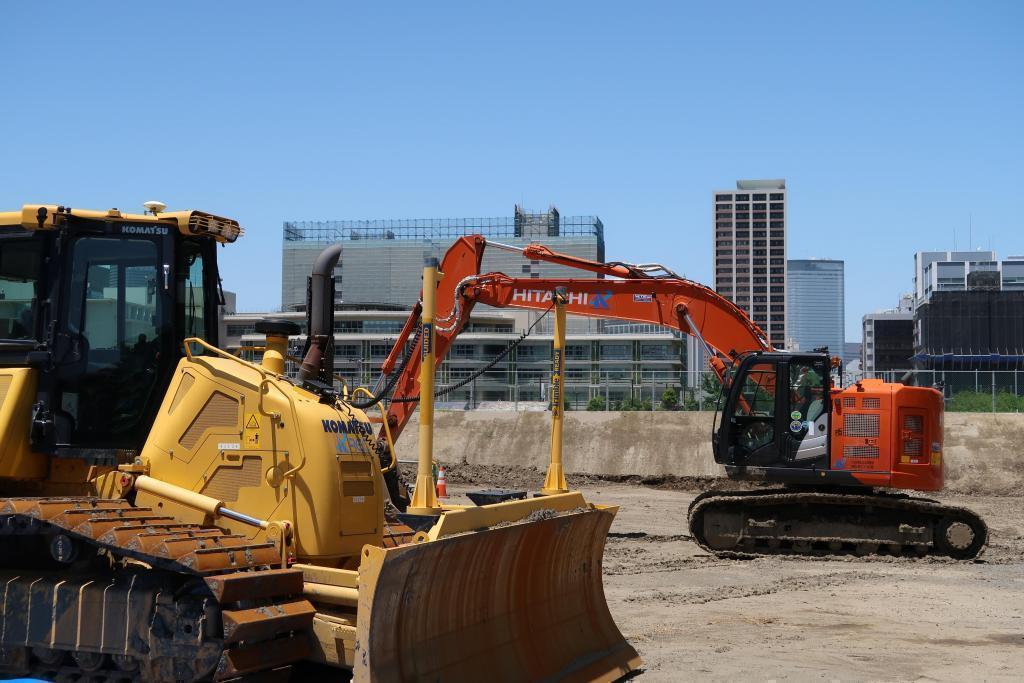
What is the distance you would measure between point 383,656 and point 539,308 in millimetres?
12695

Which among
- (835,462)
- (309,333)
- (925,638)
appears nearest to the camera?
(309,333)

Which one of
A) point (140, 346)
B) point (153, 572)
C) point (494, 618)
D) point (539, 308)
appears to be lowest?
point (494, 618)

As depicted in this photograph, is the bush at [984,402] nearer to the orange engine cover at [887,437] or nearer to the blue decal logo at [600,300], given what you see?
the orange engine cover at [887,437]

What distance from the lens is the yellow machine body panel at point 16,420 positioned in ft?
26.4

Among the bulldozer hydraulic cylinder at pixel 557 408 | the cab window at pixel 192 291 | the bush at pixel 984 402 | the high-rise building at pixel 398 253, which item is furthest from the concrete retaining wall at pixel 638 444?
the high-rise building at pixel 398 253

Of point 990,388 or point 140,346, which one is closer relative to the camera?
point 140,346

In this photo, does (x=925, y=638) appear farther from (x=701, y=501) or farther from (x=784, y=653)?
(x=701, y=501)

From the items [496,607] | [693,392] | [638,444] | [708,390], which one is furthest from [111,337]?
[693,392]

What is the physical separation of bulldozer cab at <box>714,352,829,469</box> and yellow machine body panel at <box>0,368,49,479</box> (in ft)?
37.2

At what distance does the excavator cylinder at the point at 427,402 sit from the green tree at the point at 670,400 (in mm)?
28282

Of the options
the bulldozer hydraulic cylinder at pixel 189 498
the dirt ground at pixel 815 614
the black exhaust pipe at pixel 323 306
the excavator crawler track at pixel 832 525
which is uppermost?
the black exhaust pipe at pixel 323 306

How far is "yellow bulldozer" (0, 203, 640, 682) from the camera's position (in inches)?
269

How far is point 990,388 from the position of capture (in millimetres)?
35156

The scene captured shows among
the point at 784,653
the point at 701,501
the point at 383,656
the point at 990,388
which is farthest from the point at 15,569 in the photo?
the point at 990,388
